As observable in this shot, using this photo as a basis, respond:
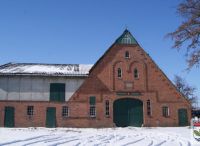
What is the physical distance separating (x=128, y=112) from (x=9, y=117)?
14045mm

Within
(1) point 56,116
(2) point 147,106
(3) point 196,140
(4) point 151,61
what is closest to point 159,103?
(2) point 147,106

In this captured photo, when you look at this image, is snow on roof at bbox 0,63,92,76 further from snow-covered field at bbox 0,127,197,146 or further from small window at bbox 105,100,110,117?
snow-covered field at bbox 0,127,197,146

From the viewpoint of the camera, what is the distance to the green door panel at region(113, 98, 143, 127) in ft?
122

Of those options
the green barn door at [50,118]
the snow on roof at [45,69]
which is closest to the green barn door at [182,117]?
the snow on roof at [45,69]

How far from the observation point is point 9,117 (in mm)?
36969

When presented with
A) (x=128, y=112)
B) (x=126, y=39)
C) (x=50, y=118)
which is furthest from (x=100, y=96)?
(x=126, y=39)

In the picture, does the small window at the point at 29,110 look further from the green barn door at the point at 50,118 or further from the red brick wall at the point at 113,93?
the green barn door at the point at 50,118

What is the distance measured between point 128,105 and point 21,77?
13236mm

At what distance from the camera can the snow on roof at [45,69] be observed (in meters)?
37.9

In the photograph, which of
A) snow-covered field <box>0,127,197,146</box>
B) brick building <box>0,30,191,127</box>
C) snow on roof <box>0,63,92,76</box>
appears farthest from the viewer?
snow on roof <box>0,63,92,76</box>

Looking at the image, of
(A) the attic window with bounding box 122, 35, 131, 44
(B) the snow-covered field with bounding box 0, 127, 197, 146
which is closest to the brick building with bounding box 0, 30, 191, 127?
(A) the attic window with bounding box 122, 35, 131, 44

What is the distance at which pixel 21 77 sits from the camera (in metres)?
37.7

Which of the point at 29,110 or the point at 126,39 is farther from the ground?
the point at 126,39

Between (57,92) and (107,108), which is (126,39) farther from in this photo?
(57,92)
